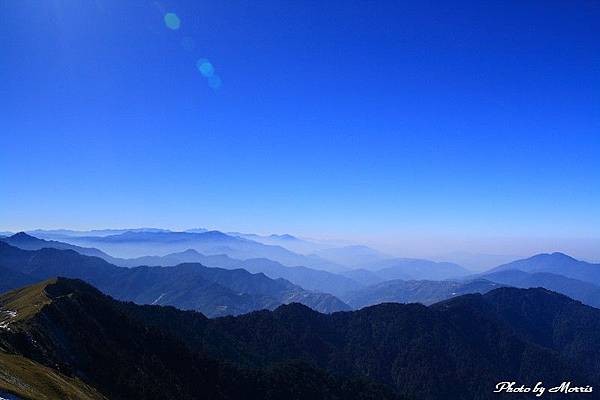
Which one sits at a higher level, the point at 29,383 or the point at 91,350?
the point at 29,383

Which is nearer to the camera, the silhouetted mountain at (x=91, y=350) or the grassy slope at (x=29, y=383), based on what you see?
the grassy slope at (x=29, y=383)

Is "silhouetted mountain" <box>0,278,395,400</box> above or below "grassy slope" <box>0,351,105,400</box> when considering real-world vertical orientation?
below

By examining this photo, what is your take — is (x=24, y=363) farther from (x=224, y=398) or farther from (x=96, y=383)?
(x=224, y=398)

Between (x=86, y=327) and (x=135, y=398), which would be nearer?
(x=135, y=398)

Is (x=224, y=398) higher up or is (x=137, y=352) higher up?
(x=137, y=352)

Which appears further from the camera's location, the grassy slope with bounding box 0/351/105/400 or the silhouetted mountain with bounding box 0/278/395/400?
the silhouetted mountain with bounding box 0/278/395/400

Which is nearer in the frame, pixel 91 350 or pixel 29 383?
pixel 29 383

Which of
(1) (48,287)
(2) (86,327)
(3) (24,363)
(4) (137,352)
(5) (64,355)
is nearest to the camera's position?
(3) (24,363)

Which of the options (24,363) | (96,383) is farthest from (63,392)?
(96,383)

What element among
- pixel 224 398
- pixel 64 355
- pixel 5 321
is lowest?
pixel 224 398

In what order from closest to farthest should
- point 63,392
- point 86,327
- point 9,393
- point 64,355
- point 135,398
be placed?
point 9,393 → point 63,392 → point 64,355 → point 135,398 → point 86,327

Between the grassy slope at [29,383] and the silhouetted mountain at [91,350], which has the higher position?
the grassy slope at [29,383]
